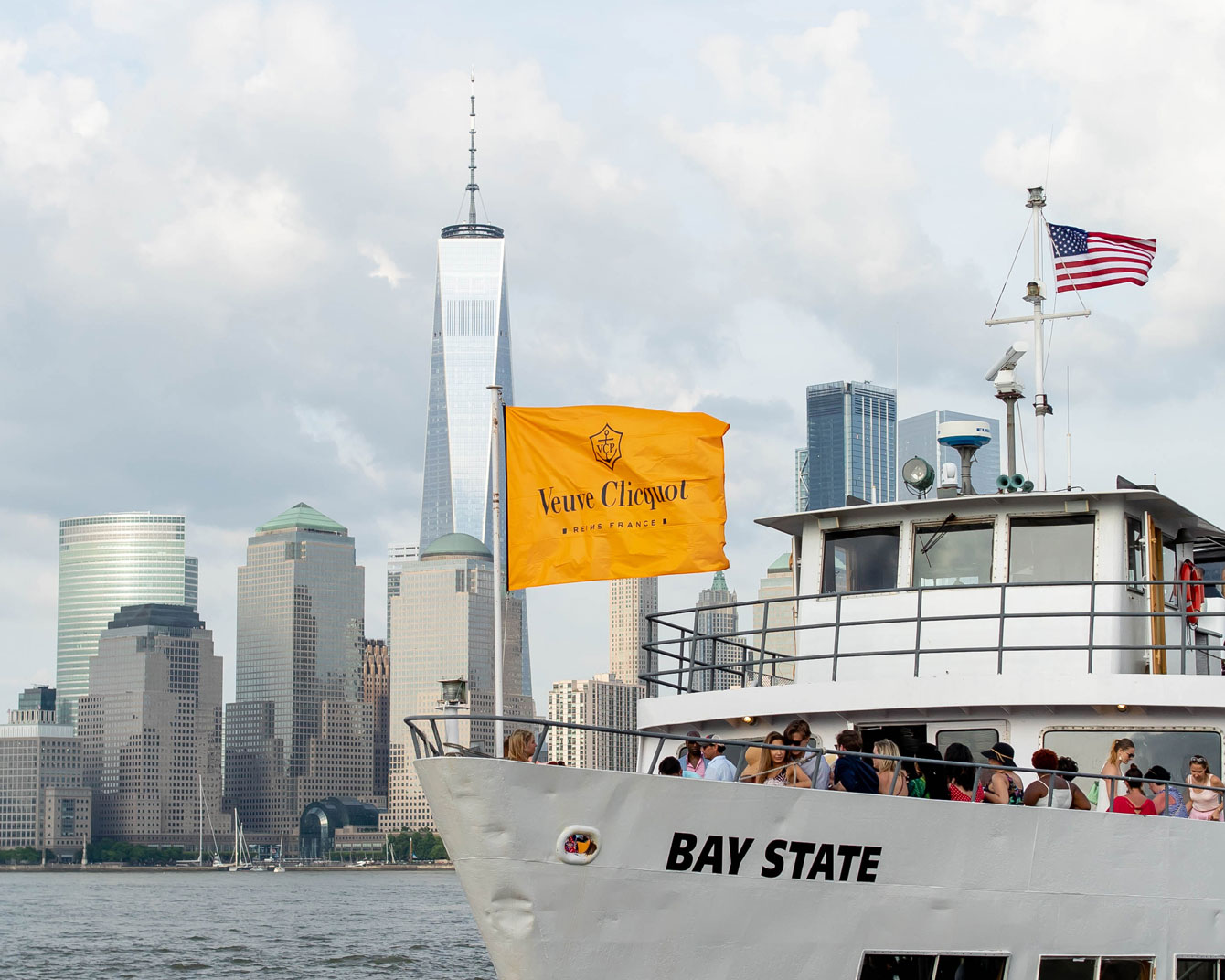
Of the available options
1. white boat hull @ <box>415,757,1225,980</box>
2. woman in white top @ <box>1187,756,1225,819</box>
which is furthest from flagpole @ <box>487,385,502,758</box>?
woman in white top @ <box>1187,756,1225,819</box>

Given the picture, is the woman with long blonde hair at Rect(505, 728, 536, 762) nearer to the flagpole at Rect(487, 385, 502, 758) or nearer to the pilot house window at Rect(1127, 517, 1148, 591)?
the flagpole at Rect(487, 385, 502, 758)

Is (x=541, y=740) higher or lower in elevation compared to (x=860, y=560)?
lower

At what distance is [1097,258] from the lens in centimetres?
2038

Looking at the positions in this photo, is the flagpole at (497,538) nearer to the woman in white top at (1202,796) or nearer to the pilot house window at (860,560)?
the pilot house window at (860,560)

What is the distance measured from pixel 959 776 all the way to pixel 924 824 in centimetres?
157

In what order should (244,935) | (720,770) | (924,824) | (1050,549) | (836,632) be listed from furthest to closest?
(244,935), (1050,549), (836,632), (720,770), (924,824)

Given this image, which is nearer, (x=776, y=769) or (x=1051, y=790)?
(x=776, y=769)

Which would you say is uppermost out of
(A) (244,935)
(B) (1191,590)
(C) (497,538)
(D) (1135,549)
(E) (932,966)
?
(D) (1135,549)

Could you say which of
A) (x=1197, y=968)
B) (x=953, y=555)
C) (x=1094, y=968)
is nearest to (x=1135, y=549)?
(x=953, y=555)

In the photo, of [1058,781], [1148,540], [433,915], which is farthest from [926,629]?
[433,915]

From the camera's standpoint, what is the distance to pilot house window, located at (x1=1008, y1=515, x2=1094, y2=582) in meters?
16.0

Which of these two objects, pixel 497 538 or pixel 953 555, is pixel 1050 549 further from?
pixel 497 538

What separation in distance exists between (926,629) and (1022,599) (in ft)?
2.97

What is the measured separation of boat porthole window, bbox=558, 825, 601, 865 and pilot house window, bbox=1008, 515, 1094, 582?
19.7 ft
